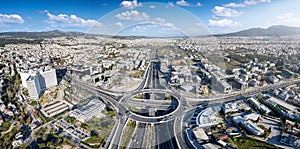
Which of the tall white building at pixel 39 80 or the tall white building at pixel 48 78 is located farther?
the tall white building at pixel 48 78

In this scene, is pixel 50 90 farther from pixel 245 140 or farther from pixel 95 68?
pixel 245 140

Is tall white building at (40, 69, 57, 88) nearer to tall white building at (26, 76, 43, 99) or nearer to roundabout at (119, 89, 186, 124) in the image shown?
tall white building at (26, 76, 43, 99)

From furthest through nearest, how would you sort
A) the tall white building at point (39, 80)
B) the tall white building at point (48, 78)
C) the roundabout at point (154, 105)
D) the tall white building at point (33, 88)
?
the tall white building at point (48, 78), the tall white building at point (39, 80), the tall white building at point (33, 88), the roundabout at point (154, 105)

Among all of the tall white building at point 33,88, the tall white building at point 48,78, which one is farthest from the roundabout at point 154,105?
the tall white building at point 48,78

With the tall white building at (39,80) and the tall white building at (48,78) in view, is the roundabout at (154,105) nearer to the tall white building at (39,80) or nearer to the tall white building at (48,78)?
the tall white building at (39,80)

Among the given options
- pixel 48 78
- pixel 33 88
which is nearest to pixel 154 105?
pixel 33 88

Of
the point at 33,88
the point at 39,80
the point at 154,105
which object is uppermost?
the point at 39,80

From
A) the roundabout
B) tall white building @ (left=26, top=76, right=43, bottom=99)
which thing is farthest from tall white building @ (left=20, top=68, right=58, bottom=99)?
the roundabout

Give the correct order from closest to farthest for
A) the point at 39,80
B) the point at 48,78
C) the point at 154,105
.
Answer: the point at 154,105 < the point at 39,80 < the point at 48,78

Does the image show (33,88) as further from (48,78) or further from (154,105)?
(154,105)

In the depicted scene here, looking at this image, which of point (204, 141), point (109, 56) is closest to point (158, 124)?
point (204, 141)

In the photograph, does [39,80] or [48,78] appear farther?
[48,78]
